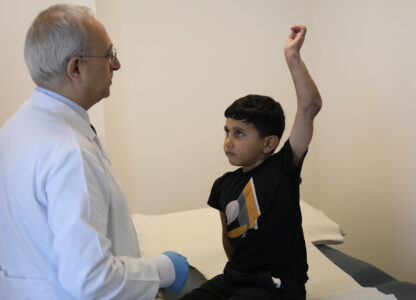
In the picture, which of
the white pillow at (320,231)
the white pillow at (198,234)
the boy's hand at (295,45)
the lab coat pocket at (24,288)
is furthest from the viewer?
the white pillow at (320,231)

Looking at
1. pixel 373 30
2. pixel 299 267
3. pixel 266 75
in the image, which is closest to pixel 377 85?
pixel 373 30

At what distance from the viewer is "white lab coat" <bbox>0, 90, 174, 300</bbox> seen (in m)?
0.89

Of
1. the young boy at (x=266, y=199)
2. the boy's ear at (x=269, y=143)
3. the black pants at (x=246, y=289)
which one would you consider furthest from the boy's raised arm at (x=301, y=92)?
the black pants at (x=246, y=289)

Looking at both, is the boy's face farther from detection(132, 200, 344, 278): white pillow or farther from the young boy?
detection(132, 200, 344, 278): white pillow

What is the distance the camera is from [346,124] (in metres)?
2.62

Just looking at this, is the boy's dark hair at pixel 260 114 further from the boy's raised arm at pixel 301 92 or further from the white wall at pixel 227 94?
the white wall at pixel 227 94

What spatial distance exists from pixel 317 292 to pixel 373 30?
4.71 ft

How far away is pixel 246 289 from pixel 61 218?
65cm

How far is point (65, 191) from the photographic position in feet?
2.94

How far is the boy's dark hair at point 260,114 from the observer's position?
1451 millimetres

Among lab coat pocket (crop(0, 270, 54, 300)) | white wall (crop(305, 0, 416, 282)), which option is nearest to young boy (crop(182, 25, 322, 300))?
lab coat pocket (crop(0, 270, 54, 300))

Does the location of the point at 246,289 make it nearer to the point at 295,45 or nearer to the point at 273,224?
the point at 273,224

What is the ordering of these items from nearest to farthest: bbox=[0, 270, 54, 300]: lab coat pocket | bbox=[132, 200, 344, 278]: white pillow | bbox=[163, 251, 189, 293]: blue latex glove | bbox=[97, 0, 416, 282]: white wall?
bbox=[0, 270, 54, 300]: lab coat pocket < bbox=[163, 251, 189, 293]: blue latex glove < bbox=[132, 200, 344, 278]: white pillow < bbox=[97, 0, 416, 282]: white wall

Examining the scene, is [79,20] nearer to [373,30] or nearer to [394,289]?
[394,289]
